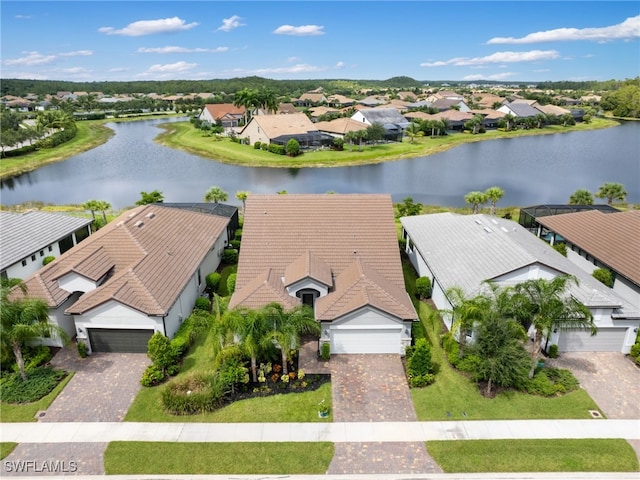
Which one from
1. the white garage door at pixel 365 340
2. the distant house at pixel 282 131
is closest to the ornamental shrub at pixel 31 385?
the white garage door at pixel 365 340

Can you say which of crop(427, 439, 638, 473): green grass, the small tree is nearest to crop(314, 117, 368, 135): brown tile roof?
the small tree

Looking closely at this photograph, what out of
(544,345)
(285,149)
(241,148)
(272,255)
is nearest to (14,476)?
(272,255)

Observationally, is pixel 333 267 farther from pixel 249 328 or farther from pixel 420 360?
pixel 249 328

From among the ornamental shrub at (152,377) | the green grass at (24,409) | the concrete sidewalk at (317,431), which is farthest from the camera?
the ornamental shrub at (152,377)

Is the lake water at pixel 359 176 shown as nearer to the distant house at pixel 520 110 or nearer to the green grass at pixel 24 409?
the distant house at pixel 520 110

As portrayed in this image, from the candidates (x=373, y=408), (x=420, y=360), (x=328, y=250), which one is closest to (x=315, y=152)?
(x=328, y=250)

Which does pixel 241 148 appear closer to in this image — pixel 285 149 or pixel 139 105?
pixel 285 149

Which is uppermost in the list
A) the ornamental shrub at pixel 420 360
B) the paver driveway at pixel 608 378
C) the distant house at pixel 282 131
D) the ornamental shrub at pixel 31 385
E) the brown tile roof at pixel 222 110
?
the brown tile roof at pixel 222 110
